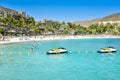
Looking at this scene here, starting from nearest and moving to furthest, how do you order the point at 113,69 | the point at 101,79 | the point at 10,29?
the point at 101,79 < the point at 113,69 < the point at 10,29

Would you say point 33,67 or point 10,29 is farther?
point 10,29

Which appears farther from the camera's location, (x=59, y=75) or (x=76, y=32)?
(x=76, y=32)

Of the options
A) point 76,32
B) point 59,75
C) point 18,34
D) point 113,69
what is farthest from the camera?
point 76,32

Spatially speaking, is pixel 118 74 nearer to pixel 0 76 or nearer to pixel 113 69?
pixel 113 69

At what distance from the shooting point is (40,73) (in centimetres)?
3806

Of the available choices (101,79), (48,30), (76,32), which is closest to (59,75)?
(101,79)

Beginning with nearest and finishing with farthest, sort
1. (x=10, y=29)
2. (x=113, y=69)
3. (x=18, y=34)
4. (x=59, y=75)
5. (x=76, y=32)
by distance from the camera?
(x=59, y=75), (x=113, y=69), (x=10, y=29), (x=18, y=34), (x=76, y=32)

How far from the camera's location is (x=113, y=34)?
639 feet

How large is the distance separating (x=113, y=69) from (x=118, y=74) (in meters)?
4.13

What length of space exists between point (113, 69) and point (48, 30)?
12601 centimetres

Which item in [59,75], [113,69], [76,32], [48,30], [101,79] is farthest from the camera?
[76,32]

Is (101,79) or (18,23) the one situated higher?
(18,23)

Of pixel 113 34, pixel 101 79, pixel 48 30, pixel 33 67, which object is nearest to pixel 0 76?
pixel 33 67

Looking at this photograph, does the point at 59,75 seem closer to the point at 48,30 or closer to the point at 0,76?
the point at 0,76
